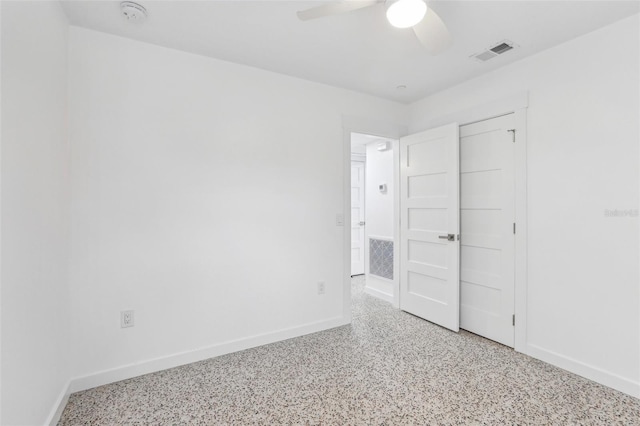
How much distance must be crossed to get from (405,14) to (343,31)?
2.53ft

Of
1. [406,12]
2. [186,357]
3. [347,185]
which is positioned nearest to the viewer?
[406,12]

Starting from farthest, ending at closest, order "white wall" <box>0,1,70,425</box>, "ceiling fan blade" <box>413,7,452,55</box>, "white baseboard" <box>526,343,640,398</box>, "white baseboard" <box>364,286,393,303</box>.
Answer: "white baseboard" <box>364,286,393,303</box> < "white baseboard" <box>526,343,640,398</box> < "ceiling fan blade" <box>413,7,452,55</box> < "white wall" <box>0,1,70,425</box>

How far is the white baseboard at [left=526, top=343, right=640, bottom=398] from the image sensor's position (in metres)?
2.01

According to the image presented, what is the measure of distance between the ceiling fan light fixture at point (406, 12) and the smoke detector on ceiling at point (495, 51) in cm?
122

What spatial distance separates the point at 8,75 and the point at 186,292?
5.56 ft

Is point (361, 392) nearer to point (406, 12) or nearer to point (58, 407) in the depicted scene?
point (58, 407)

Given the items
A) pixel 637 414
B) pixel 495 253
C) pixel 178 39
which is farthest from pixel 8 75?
pixel 637 414

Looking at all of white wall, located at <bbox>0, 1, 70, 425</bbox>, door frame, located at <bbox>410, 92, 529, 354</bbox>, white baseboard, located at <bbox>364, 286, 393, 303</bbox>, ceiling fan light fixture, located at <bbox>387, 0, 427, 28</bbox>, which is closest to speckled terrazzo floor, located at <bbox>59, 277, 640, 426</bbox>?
door frame, located at <bbox>410, 92, 529, 354</bbox>

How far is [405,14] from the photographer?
149 centimetres

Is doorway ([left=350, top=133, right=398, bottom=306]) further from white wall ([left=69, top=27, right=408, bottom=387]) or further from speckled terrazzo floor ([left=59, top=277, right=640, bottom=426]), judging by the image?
speckled terrazzo floor ([left=59, top=277, right=640, bottom=426])

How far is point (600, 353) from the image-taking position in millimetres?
2154

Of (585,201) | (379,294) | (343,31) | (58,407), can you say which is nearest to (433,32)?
(343,31)

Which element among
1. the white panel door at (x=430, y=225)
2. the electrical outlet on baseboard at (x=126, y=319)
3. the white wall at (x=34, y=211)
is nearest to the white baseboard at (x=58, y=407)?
the white wall at (x=34, y=211)

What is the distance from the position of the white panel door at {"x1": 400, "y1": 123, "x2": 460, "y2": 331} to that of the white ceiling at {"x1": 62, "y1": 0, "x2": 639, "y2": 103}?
0.80m
